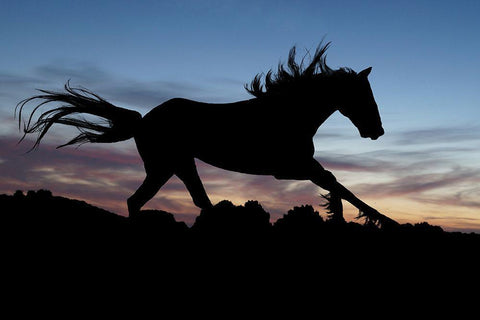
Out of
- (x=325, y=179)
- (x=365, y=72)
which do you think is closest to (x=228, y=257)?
(x=325, y=179)

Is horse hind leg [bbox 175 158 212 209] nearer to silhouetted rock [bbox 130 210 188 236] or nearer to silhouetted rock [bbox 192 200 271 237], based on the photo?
silhouetted rock [bbox 130 210 188 236]

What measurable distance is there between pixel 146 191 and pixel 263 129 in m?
1.78

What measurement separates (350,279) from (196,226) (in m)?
1.94

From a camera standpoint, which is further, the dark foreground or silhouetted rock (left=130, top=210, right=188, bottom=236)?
silhouetted rock (left=130, top=210, right=188, bottom=236)

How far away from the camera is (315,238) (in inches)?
225

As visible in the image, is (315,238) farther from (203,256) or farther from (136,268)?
(136,268)

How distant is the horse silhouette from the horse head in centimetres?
1

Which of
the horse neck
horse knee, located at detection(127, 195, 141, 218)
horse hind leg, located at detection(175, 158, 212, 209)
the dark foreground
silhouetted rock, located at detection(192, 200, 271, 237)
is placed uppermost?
the horse neck

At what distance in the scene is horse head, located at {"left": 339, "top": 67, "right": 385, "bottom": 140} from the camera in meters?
7.30

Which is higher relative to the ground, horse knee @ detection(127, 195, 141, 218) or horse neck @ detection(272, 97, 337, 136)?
horse neck @ detection(272, 97, 337, 136)

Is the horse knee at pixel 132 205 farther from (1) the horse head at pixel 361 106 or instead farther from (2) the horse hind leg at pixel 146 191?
(1) the horse head at pixel 361 106

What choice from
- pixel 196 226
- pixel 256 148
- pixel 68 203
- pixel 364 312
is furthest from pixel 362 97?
pixel 68 203

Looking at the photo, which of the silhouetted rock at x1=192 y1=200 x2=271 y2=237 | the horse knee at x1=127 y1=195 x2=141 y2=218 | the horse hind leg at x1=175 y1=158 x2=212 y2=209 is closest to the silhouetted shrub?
the silhouetted rock at x1=192 y1=200 x2=271 y2=237

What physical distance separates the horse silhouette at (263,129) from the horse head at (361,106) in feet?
0.05
